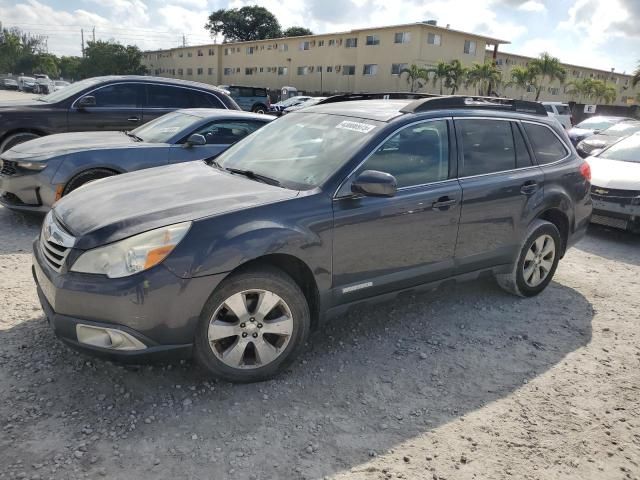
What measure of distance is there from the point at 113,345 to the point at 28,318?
142 centimetres

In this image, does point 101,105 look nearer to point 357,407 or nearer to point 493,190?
point 493,190

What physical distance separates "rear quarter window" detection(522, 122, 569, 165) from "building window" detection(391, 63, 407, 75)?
1636 inches

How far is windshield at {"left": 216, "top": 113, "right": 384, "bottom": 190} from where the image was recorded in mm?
3379

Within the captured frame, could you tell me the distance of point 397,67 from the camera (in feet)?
145

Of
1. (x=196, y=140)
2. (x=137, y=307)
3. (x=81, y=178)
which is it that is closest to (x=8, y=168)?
(x=81, y=178)

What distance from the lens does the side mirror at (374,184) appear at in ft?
10.1

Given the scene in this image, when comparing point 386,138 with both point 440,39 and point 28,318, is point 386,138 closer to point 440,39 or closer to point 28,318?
point 28,318

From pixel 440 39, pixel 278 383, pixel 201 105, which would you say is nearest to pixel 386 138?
pixel 278 383

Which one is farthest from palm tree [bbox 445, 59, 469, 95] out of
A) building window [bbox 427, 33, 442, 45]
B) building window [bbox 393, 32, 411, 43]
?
building window [bbox 393, 32, 411, 43]

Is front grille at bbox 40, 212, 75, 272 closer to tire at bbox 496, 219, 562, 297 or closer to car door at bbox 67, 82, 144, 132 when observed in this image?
tire at bbox 496, 219, 562, 297

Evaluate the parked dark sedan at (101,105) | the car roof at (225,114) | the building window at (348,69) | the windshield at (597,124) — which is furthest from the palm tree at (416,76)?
the car roof at (225,114)

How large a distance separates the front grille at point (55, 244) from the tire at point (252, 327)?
84 centimetres

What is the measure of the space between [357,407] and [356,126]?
1936 millimetres

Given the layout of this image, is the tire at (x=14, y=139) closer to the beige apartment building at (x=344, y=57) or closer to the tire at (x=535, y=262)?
the tire at (x=535, y=262)
